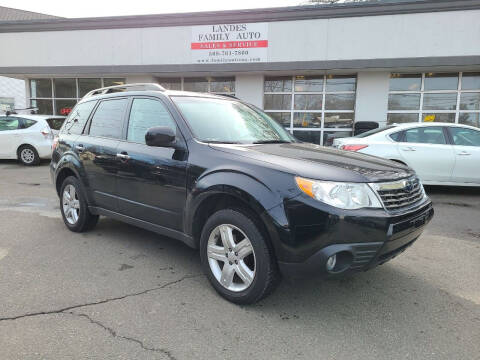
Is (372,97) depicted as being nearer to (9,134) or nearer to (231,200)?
(231,200)

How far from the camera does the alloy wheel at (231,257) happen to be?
2734 millimetres

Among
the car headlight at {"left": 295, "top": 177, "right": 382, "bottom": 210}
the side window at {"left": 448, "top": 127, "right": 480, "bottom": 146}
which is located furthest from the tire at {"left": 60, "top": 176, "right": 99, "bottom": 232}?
the side window at {"left": 448, "top": 127, "right": 480, "bottom": 146}

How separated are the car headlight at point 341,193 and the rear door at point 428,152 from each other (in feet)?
17.1

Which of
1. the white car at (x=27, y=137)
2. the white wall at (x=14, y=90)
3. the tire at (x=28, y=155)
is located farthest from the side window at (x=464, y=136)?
the white wall at (x=14, y=90)

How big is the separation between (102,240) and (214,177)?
220 cm

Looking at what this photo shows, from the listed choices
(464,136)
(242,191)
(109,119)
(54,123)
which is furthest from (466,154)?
(54,123)

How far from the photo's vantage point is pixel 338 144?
24.6 feet

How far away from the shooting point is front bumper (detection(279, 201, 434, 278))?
2.38 metres

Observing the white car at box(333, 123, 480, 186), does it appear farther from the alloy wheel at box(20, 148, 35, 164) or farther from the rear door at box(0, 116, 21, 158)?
the rear door at box(0, 116, 21, 158)

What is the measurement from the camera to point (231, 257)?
2.81 meters

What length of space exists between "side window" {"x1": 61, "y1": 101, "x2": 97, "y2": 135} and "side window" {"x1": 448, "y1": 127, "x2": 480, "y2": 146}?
662 cm

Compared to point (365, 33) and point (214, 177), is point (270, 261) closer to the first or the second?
point (214, 177)

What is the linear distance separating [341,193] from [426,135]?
18.8ft

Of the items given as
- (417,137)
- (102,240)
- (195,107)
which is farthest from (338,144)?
(102,240)
